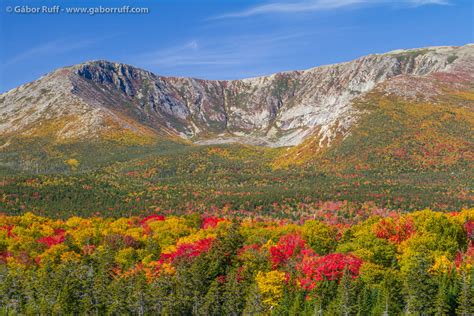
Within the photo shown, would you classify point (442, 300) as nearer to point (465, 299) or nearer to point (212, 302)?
point (465, 299)

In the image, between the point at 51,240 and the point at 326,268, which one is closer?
the point at 326,268

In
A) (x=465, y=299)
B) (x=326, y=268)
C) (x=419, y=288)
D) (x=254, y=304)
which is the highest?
(x=326, y=268)

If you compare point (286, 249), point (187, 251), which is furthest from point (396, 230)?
point (187, 251)

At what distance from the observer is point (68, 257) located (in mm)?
108312

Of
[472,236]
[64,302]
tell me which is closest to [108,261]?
[64,302]

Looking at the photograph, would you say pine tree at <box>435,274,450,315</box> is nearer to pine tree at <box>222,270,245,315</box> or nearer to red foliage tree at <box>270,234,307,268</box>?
red foliage tree at <box>270,234,307,268</box>

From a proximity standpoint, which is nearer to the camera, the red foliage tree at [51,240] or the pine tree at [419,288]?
the pine tree at [419,288]

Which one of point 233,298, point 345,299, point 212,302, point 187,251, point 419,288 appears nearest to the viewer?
point 345,299

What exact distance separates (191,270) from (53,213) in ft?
342

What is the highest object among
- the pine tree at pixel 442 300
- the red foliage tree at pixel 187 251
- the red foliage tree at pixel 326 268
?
the red foliage tree at pixel 187 251

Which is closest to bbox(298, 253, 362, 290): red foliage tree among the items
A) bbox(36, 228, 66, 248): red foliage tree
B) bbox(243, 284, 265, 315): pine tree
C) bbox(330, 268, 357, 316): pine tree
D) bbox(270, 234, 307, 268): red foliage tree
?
bbox(270, 234, 307, 268): red foliage tree

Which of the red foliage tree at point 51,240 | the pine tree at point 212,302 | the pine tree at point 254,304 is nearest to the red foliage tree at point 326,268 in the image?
the pine tree at point 254,304

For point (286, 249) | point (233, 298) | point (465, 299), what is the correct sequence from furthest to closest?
point (286, 249), point (233, 298), point (465, 299)

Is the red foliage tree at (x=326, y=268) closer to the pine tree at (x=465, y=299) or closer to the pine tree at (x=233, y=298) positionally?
the pine tree at (x=233, y=298)
